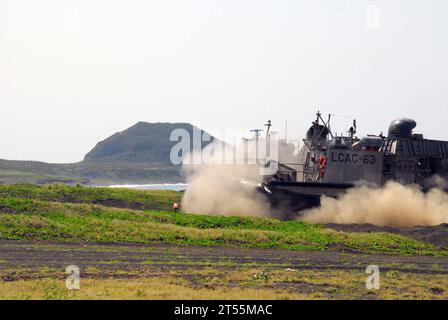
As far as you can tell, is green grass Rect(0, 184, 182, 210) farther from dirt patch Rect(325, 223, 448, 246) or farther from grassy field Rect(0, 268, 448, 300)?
grassy field Rect(0, 268, 448, 300)

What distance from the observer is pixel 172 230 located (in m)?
29.3

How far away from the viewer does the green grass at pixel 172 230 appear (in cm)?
2727

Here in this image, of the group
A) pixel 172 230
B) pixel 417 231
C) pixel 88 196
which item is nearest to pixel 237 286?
pixel 172 230

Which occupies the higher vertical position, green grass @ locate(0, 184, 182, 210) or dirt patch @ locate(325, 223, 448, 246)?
green grass @ locate(0, 184, 182, 210)

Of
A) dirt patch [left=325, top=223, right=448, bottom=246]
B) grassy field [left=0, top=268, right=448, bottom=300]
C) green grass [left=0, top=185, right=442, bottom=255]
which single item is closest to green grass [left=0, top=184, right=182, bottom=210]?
green grass [left=0, top=185, right=442, bottom=255]

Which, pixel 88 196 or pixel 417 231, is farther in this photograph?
pixel 88 196

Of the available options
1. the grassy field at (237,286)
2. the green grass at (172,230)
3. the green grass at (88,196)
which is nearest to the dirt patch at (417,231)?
the green grass at (172,230)

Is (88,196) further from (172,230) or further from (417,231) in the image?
(417,231)

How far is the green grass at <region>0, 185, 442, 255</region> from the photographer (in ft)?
89.5

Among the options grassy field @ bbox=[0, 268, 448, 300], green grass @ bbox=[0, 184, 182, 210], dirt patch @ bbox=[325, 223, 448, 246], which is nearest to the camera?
grassy field @ bbox=[0, 268, 448, 300]

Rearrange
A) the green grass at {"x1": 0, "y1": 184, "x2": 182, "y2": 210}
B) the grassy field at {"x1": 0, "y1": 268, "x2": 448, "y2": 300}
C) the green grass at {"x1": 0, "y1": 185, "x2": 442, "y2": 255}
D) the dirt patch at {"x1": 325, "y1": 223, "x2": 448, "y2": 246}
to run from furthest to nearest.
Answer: the green grass at {"x1": 0, "y1": 184, "x2": 182, "y2": 210}
the dirt patch at {"x1": 325, "y1": 223, "x2": 448, "y2": 246}
the green grass at {"x1": 0, "y1": 185, "x2": 442, "y2": 255}
the grassy field at {"x1": 0, "y1": 268, "x2": 448, "y2": 300}

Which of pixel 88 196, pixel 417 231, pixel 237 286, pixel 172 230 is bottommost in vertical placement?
pixel 237 286

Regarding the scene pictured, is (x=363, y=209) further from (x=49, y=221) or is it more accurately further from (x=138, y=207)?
(x=49, y=221)

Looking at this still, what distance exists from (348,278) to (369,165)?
2195 cm
